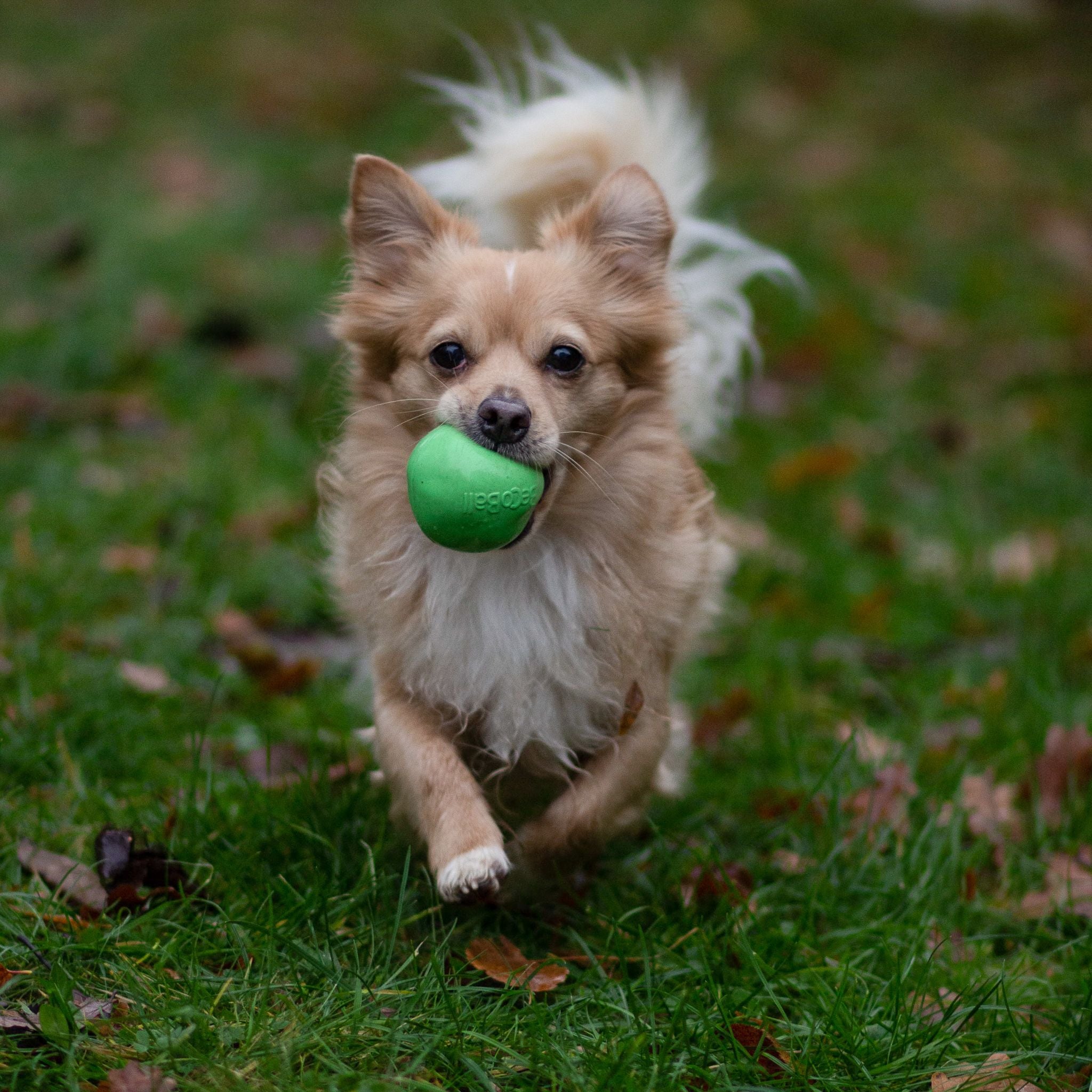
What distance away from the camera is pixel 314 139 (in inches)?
346

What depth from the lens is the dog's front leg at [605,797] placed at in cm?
290

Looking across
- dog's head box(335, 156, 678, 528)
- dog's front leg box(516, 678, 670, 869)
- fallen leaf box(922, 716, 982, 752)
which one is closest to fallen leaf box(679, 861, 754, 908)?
dog's front leg box(516, 678, 670, 869)

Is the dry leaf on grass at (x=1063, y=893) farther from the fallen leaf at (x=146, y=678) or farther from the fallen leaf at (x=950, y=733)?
the fallen leaf at (x=146, y=678)

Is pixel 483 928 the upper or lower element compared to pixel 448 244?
lower

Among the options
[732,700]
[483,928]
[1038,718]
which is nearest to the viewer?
[483,928]

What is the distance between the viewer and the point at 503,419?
2.65m

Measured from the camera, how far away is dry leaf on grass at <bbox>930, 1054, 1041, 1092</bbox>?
234 centimetres

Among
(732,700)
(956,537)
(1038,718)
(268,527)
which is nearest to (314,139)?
(268,527)

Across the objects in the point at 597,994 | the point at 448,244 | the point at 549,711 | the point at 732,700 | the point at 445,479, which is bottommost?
the point at 732,700

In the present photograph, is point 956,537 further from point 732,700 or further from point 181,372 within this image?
point 181,372

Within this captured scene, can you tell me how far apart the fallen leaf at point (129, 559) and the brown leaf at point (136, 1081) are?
234 centimetres

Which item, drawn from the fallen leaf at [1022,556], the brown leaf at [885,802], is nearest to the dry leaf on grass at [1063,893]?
the brown leaf at [885,802]

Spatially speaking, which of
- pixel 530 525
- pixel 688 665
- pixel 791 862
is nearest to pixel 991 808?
pixel 791 862

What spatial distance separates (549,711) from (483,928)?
1.63ft
